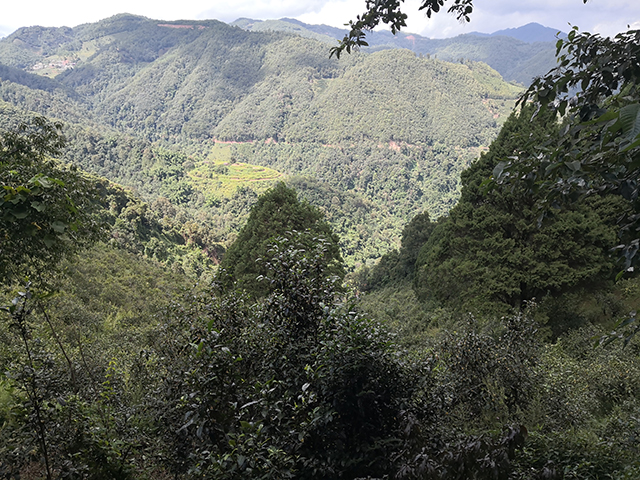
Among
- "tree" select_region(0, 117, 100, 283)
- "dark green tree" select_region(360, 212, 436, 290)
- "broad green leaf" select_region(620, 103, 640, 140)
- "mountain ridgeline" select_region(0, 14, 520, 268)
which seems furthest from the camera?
"mountain ridgeline" select_region(0, 14, 520, 268)

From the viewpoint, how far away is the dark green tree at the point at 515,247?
34.4 ft

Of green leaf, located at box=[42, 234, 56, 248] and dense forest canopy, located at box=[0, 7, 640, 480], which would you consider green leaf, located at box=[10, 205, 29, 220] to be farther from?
green leaf, located at box=[42, 234, 56, 248]

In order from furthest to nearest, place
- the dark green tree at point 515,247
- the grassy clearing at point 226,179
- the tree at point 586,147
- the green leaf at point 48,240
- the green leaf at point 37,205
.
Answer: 1. the grassy clearing at point 226,179
2. the dark green tree at point 515,247
3. the green leaf at point 48,240
4. the green leaf at point 37,205
5. the tree at point 586,147

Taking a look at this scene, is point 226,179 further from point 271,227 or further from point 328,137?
point 271,227

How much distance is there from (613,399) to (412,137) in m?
133

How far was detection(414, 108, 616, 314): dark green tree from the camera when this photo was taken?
1048cm

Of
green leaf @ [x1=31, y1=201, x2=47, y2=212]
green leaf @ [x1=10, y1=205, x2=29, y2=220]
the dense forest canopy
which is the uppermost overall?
green leaf @ [x1=31, y1=201, x2=47, y2=212]

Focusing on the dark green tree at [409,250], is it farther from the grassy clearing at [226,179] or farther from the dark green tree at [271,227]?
the grassy clearing at [226,179]

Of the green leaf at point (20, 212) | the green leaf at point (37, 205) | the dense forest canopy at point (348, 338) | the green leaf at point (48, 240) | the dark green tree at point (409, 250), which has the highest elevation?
the green leaf at point (37, 205)

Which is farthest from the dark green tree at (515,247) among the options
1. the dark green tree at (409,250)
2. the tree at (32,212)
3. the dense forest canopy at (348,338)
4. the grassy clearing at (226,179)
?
the grassy clearing at (226,179)

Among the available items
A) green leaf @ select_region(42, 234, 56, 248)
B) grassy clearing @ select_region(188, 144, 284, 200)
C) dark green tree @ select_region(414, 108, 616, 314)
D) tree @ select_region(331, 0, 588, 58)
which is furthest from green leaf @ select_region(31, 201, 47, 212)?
grassy clearing @ select_region(188, 144, 284, 200)

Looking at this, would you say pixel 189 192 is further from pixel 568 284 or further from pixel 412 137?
pixel 568 284

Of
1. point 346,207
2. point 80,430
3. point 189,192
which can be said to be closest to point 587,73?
point 80,430

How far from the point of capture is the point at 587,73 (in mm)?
2209
